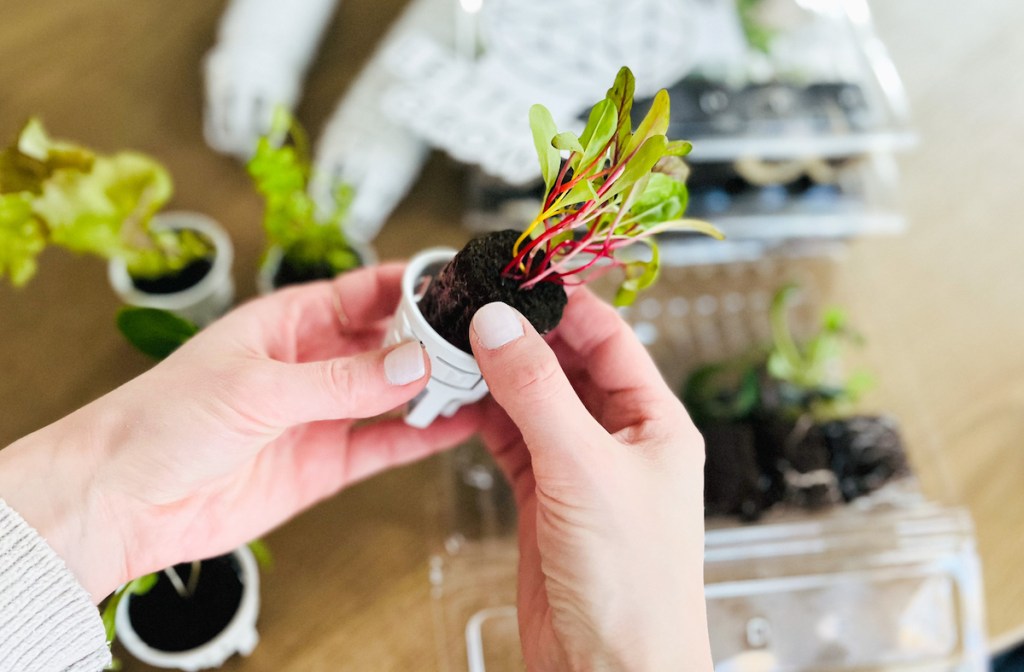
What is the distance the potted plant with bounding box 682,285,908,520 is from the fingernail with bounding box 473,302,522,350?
39cm

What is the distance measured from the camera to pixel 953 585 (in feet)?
2.60

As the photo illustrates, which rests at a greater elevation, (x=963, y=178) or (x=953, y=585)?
(x=963, y=178)

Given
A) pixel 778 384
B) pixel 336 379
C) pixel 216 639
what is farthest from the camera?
pixel 778 384

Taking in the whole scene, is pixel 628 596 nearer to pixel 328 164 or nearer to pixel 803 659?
pixel 803 659

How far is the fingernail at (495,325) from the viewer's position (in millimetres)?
479

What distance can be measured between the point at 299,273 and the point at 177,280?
13 cm

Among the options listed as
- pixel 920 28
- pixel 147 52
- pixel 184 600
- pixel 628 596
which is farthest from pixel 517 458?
pixel 920 28

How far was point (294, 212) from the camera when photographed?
0.69 metres

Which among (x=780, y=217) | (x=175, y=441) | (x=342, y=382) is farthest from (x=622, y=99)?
(x=780, y=217)

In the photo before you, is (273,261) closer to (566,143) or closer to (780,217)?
(566,143)

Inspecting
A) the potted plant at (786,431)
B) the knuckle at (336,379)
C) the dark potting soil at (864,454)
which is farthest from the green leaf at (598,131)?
the dark potting soil at (864,454)

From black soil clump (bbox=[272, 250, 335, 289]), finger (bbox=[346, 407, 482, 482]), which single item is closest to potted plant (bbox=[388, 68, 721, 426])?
finger (bbox=[346, 407, 482, 482])

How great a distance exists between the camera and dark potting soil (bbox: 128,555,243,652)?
0.64m

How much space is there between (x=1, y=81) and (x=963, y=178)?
1.34 metres
